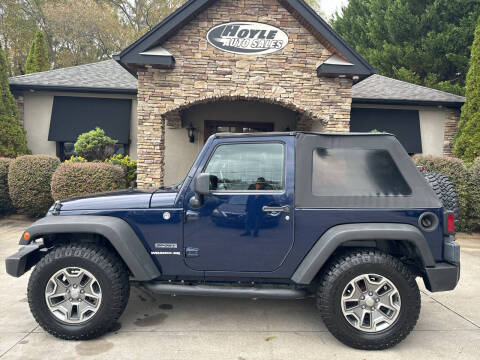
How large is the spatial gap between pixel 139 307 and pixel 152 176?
4.99 meters

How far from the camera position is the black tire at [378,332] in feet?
9.21

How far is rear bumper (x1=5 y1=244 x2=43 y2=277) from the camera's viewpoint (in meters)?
2.93

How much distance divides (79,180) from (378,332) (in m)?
6.71

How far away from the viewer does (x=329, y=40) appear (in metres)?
7.73

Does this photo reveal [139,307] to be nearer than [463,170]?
Yes

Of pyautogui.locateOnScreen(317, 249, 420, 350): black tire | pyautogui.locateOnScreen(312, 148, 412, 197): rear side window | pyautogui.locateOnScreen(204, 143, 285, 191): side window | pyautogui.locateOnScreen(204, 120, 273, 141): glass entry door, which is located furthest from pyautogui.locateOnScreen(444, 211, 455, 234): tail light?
pyautogui.locateOnScreen(204, 120, 273, 141): glass entry door

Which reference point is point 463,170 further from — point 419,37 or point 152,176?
point 419,37

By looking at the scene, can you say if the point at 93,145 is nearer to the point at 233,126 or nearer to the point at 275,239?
the point at 233,126

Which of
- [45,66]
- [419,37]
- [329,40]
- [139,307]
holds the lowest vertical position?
[139,307]

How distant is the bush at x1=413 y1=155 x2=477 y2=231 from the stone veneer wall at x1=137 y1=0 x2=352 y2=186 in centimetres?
228

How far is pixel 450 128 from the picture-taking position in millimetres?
10945

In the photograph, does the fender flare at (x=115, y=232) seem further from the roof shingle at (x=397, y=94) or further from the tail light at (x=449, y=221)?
the roof shingle at (x=397, y=94)

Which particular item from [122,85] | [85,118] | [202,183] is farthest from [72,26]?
[202,183]

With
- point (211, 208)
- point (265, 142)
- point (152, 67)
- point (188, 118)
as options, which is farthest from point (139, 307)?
point (188, 118)
